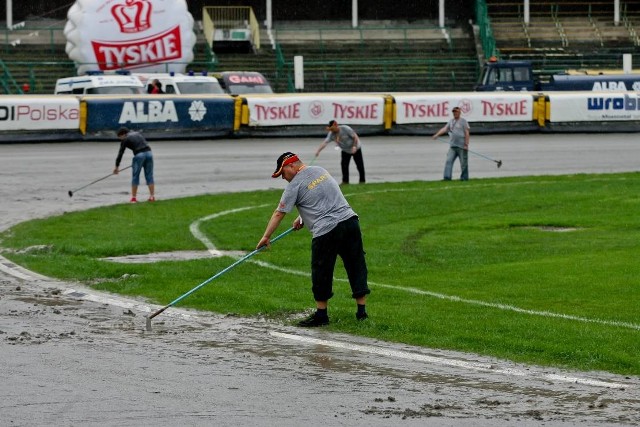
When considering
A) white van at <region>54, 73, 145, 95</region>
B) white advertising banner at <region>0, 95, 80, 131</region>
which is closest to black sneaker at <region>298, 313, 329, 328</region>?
white advertising banner at <region>0, 95, 80, 131</region>

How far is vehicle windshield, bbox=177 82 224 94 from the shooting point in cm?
4375

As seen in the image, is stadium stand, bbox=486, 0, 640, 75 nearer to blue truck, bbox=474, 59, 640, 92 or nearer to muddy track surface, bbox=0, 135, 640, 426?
blue truck, bbox=474, 59, 640, 92

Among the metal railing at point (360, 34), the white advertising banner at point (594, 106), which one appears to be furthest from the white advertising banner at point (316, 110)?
the metal railing at point (360, 34)

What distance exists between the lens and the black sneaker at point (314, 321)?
1291 centimetres

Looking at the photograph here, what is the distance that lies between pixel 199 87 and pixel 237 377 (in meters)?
34.3

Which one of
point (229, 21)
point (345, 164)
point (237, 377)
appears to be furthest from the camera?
point (229, 21)

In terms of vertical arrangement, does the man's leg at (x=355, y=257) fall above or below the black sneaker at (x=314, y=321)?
above

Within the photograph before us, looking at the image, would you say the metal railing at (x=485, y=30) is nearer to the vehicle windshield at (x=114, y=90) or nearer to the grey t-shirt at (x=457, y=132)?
the vehicle windshield at (x=114, y=90)

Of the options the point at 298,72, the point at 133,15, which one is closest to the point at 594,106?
the point at 298,72

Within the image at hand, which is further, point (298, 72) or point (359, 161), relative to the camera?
point (298, 72)

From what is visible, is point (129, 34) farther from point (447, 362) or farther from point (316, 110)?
point (447, 362)

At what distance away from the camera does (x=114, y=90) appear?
42188mm

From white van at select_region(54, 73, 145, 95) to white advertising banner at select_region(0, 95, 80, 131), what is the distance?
13.3 feet

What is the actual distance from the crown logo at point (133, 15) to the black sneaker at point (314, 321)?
39.9m
